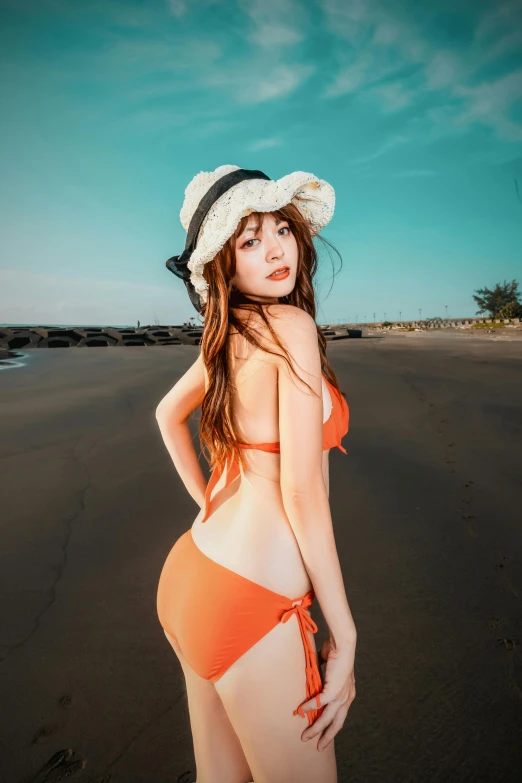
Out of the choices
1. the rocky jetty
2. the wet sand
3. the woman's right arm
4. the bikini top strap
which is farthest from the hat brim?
the rocky jetty

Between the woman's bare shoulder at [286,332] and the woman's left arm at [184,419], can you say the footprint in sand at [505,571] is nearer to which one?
the woman's left arm at [184,419]

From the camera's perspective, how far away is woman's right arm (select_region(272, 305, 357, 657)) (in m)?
0.86

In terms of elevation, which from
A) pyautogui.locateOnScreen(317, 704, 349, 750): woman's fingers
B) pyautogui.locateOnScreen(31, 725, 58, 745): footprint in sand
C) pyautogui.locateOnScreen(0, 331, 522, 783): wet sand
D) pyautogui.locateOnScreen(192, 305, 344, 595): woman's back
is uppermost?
pyautogui.locateOnScreen(192, 305, 344, 595): woman's back

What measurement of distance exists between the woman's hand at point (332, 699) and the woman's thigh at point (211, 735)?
0.25m

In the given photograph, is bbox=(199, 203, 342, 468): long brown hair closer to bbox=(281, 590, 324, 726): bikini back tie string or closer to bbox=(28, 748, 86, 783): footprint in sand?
bbox=(281, 590, 324, 726): bikini back tie string

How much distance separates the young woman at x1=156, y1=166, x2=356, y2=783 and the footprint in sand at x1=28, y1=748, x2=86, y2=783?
64 centimetres

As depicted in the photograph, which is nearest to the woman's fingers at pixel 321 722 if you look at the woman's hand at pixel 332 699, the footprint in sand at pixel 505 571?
the woman's hand at pixel 332 699

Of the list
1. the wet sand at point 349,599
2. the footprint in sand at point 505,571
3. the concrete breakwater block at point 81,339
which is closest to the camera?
the wet sand at point 349,599

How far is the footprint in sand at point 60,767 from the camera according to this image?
135cm

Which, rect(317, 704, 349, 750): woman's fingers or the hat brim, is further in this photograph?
the hat brim

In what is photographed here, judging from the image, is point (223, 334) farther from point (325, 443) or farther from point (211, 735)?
point (211, 735)

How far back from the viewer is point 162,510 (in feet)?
9.42

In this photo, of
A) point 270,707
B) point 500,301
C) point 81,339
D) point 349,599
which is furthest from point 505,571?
point 500,301

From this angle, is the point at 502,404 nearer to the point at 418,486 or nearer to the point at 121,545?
the point at 418,486
